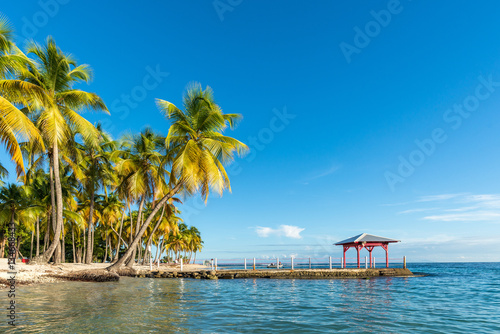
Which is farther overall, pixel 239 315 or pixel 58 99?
pixel 58 99

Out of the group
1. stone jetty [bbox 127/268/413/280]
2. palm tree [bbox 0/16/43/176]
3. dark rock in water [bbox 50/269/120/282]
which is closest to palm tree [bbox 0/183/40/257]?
stone jetty [bbox 127/268/413/280]

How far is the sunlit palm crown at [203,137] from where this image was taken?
890 inches

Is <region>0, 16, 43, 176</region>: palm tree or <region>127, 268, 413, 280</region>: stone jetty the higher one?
<region>0, 16, 43, 176</region>: palm tree

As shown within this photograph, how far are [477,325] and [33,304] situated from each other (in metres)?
14.1

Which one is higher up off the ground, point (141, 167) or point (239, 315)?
point (141, 167)

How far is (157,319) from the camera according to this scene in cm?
964

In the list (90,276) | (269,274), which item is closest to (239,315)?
(90,276)

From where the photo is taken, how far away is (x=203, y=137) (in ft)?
80.7

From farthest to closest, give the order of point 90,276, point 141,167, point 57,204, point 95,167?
point 95,167, point 141,167, point 57,204, point 90,276

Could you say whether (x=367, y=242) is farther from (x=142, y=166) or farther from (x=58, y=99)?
(x=58, y=99)

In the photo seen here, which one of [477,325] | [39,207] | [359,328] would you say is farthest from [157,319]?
[39,207]

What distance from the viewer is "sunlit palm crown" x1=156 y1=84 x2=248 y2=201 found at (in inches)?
890

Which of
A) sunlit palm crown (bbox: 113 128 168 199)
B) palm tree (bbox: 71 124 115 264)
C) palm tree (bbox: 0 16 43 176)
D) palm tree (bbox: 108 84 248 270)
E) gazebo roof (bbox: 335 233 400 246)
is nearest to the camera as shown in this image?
palm tree (bbox: 0 16 43 176)

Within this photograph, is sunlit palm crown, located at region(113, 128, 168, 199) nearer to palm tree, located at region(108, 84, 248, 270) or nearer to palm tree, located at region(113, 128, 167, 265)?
palm tree, located at region(113, 128, 167, 265)
